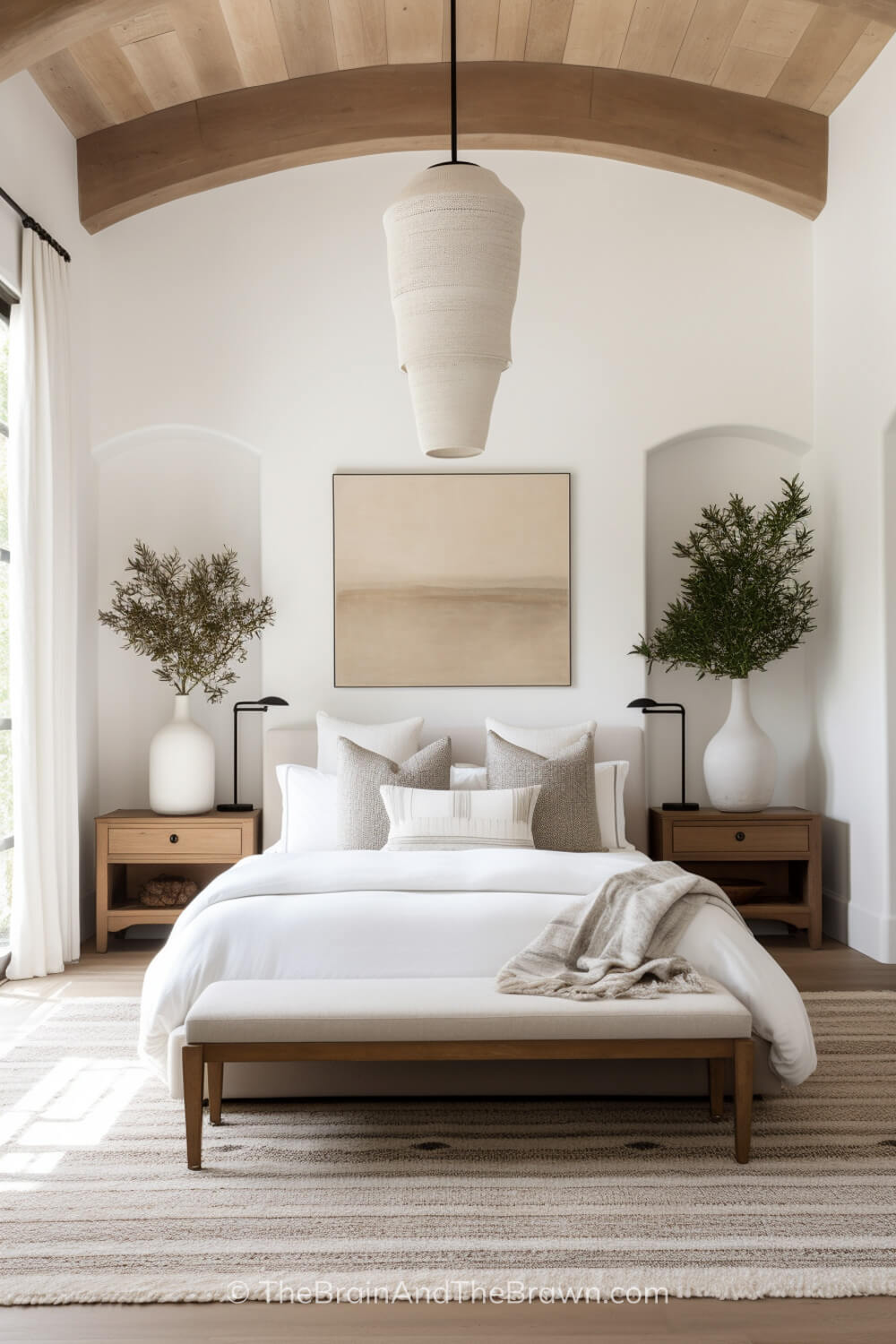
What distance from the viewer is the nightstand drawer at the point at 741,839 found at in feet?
17.4

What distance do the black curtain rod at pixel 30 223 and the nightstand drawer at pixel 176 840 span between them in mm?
2590

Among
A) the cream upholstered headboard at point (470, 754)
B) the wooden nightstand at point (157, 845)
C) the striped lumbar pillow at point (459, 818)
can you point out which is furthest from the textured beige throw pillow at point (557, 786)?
the wooden nightstand at point (157, 845)

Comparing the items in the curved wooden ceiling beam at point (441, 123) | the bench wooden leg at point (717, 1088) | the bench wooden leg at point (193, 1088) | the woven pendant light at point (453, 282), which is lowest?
the bench wooden leg at point (717, 1088)

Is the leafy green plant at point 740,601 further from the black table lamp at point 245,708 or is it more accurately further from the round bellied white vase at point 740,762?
the black table lamp at point 245,708

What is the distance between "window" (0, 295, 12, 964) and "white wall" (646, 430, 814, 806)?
3.07 meters

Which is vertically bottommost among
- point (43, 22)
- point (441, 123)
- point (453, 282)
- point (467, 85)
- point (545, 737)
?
point (545, 737)

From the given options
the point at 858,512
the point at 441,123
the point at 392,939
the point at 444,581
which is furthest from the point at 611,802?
the point at 441,123

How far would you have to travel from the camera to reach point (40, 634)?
478 cm

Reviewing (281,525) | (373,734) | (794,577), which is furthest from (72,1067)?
(794,577)

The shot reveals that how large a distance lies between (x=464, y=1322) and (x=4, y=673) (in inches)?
134

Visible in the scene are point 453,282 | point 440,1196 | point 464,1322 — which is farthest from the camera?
point 440,1196

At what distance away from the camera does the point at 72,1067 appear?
362 centimetres

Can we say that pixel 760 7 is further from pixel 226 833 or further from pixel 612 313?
pixel 226 833

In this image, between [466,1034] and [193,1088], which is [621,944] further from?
[193,1088]
